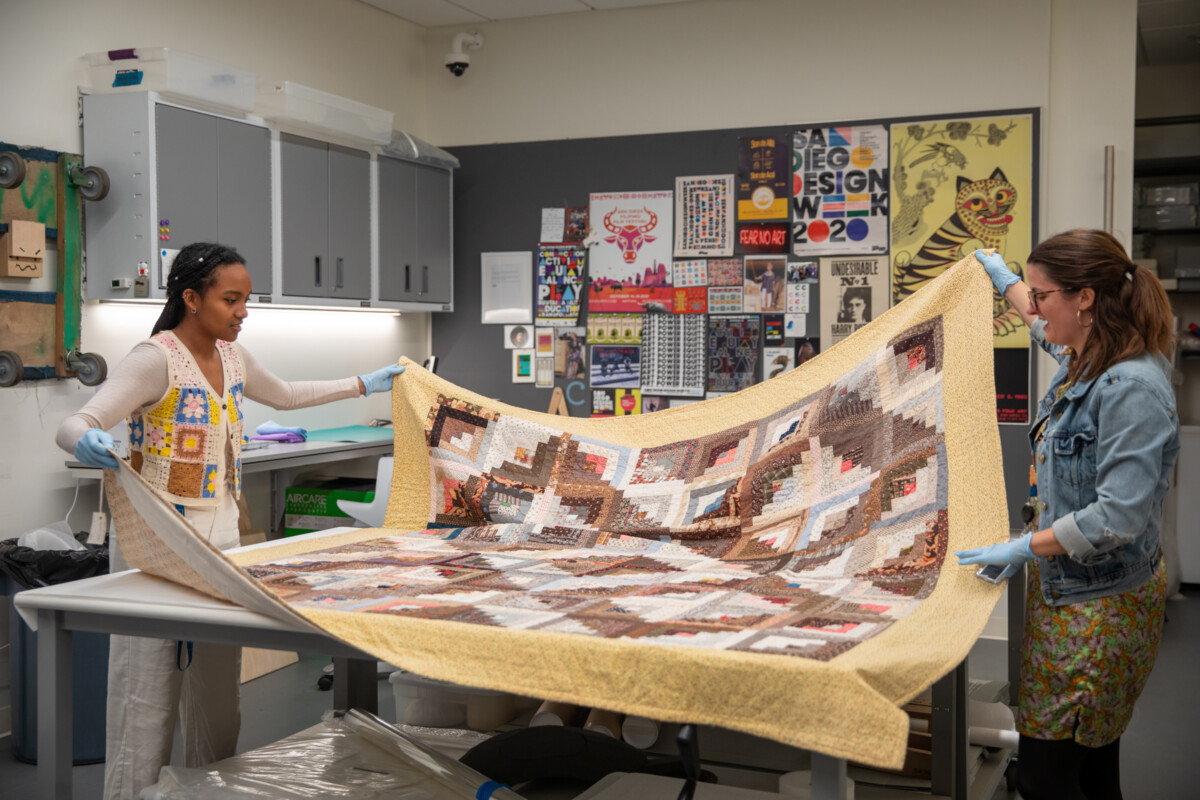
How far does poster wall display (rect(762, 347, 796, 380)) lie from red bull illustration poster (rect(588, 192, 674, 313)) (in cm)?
51

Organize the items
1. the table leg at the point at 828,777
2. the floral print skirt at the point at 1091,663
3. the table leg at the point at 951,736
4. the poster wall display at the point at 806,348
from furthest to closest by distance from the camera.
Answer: the poster wall display at the point at 806,348
the table leg at the point at 951,736
the floral print skirt at the point at 1091,663
the table leg at the point at 828,777

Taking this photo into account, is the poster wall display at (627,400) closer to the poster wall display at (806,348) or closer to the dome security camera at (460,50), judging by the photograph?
the poster wall display at (806,348)

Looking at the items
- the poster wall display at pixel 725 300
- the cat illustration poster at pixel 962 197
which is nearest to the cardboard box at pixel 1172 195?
the cat illustration poster at pixel 962 197

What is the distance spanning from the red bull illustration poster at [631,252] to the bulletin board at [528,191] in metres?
0.07

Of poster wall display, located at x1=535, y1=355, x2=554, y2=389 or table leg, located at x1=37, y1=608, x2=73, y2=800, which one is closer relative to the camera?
table leg, located at x1=37, y1=608, x2=73, y2=800

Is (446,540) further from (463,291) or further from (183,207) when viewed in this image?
(463,291)

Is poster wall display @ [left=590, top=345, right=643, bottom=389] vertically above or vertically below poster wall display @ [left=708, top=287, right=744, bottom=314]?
below

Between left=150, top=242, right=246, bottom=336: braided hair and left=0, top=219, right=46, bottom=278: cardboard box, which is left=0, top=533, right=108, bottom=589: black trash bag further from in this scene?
left=150, top=242, right=246, bottom=336: braided hair

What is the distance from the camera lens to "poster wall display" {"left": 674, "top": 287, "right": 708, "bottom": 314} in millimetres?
5020

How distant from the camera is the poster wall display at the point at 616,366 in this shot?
5164mm

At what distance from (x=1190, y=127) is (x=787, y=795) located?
5.34 meters

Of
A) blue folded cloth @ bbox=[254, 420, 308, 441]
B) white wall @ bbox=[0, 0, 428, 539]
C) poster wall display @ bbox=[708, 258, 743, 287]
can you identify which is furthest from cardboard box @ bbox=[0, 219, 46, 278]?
poster wall display @ bbox=[708, 258, 743, 287]

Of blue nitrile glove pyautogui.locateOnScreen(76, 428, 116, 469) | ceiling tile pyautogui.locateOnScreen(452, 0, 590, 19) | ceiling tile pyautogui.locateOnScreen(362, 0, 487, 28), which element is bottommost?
blue nitrile glove pyautogui.locateOnScreen(76, 428, 116, 469)

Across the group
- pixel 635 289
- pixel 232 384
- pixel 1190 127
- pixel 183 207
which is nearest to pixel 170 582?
pixel 232 384
